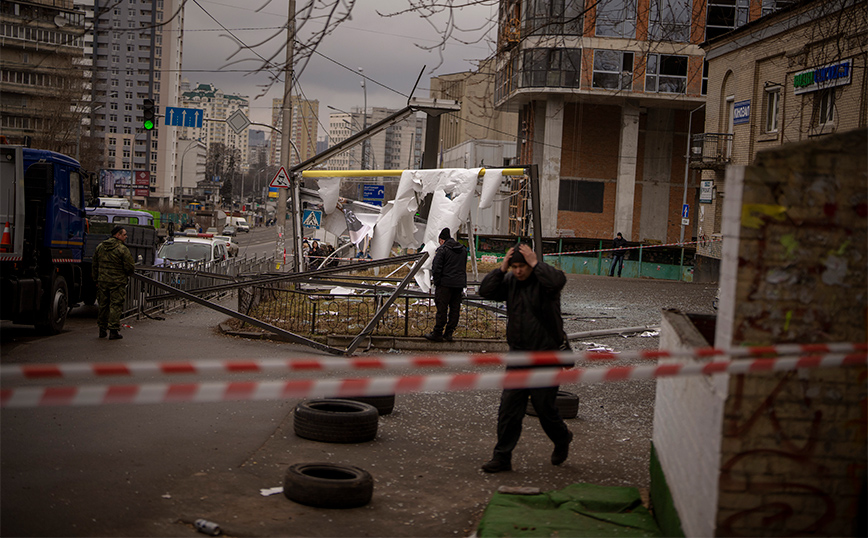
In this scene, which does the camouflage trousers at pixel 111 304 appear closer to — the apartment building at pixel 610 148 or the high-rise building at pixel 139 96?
the apartment building at pixel 610 148

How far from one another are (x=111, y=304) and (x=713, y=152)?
2735 cm

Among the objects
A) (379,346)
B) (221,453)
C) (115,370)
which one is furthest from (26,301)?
(115,370)

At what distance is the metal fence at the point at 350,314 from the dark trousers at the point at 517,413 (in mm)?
6625

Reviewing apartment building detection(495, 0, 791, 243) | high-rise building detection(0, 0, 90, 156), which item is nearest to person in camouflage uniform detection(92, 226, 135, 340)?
apartment building detection(495, 0, 791, 243)

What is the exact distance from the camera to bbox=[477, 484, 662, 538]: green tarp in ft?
15.7

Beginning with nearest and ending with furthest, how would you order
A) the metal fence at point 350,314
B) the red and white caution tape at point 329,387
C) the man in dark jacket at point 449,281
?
1. the red and white caution tape at point 329,387
2. the man in dark jacket at point 449,281
3. the metal fence at point 350,314

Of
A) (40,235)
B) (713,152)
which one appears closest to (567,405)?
(40,235)

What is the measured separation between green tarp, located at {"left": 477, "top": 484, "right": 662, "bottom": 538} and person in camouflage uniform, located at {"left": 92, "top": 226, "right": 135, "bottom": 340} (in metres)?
8.95

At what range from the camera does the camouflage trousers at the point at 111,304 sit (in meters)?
12.4

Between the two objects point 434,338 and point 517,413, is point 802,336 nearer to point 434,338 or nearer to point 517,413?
point 517,413

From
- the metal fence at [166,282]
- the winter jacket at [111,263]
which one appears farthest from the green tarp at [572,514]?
the metal fence at [166,282]

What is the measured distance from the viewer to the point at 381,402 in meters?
8.20

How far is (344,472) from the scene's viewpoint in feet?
18.8

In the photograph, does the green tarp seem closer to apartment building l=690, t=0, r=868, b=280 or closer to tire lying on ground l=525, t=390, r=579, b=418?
tire lying on ground l=525, t=390, r=579, b=418
